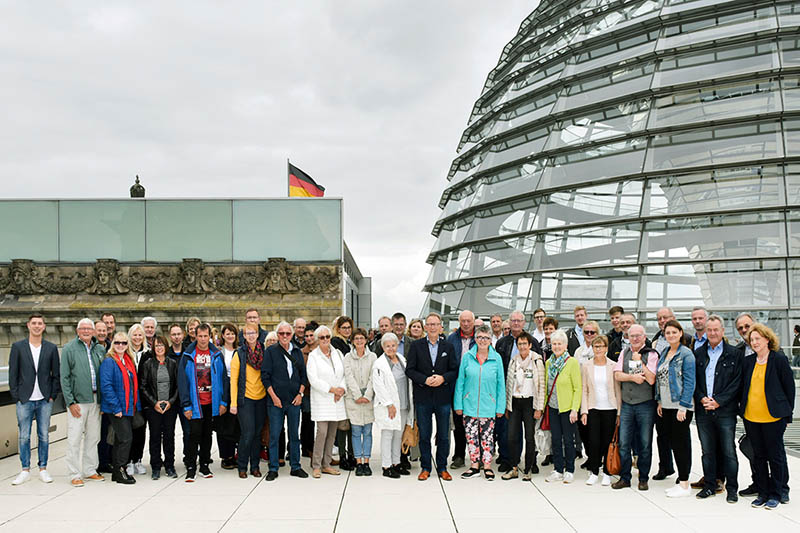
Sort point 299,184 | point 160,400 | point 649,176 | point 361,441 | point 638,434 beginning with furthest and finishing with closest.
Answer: point 299,184 < point 649,176 < point 361,441 < point 160,400 < point 638,434

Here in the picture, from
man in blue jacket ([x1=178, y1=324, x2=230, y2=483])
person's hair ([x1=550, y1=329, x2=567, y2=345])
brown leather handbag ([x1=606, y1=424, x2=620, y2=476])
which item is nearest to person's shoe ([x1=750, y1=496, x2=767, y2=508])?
brown leather handbag ([x1=606, y1=424, x2=620, y2=476])

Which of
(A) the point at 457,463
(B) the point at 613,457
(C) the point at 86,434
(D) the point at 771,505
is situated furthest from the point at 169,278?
(D) the point at 771,505

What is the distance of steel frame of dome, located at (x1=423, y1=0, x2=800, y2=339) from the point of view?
12336mm

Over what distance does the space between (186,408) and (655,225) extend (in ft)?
32.4

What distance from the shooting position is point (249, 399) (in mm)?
8180

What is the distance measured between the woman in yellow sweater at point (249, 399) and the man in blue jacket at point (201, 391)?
0.56 feet

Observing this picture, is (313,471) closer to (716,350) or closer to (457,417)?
(457,417)

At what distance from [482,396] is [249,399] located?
10.0 ft

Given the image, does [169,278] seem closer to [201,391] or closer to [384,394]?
[201,391]

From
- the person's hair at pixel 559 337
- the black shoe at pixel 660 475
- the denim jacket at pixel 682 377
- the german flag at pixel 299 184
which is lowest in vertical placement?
the black shoe at pixel 660 475

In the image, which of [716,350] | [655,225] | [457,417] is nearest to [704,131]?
[655,225]

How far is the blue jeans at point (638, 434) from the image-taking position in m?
7.42

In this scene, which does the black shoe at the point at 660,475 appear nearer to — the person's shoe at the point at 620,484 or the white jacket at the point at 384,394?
the person's shoe at the point at 620,484

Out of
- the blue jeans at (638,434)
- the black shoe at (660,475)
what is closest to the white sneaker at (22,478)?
the blue jeans at (638,434)
